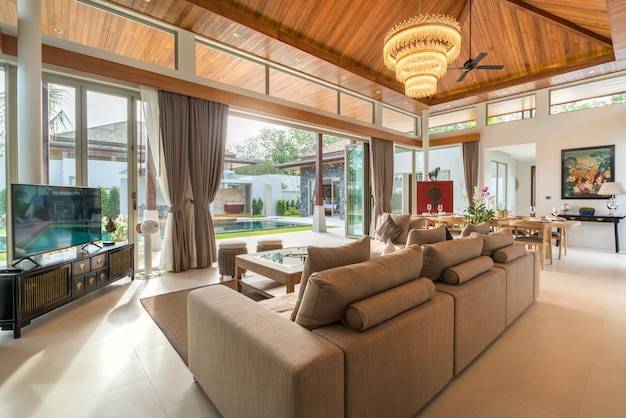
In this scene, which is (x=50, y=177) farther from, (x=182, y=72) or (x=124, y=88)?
(x=182, y=72)

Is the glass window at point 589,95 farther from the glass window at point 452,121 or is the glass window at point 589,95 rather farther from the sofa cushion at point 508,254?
the sofa cushion at point 508,254

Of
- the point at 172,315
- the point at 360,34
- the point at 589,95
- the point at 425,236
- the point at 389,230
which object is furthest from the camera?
the point at 589,95

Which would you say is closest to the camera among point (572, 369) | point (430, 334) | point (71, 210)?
point (430, 334)

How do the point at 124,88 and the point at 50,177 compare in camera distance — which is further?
the point at 124,88

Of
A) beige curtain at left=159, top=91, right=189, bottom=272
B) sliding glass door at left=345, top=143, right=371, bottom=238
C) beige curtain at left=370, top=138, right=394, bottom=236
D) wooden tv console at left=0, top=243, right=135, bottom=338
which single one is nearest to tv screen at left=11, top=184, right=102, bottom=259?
wooden tv console at left=0, top=243, right=135, bottom=338

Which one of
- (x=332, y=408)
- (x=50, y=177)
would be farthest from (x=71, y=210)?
(x=332, y=408)

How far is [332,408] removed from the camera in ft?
3.71

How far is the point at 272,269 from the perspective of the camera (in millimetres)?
2967

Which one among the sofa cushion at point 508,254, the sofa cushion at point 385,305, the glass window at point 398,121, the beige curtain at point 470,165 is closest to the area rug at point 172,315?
the sofa cushion at point 385,305

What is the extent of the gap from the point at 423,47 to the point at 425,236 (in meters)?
2.74

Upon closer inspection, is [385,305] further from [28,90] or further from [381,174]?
[381,174]

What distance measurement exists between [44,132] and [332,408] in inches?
184

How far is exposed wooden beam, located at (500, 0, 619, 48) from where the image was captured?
505cm

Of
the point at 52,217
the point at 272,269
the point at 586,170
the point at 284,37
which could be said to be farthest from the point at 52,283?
the point at 586,170
